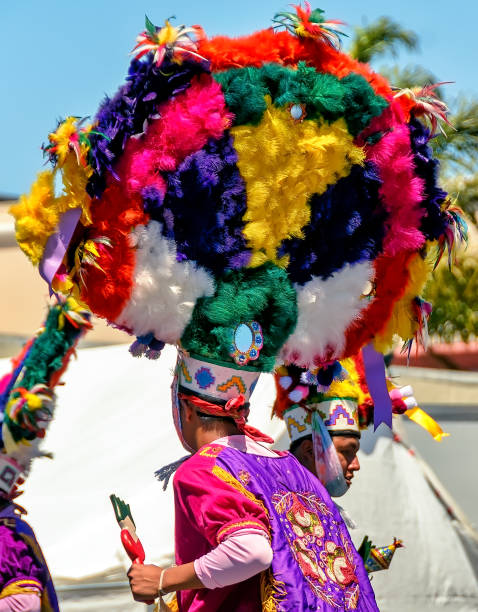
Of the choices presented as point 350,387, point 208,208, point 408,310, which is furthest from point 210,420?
point 350,387

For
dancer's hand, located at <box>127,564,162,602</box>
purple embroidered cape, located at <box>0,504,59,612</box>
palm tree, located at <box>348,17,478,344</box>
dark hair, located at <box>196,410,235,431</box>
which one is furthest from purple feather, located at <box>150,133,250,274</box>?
palm tree, located at <box>348,17,478,344</box>

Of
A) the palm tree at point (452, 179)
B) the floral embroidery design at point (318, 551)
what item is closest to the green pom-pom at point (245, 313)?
the floral embroidery design at point (318, 551)

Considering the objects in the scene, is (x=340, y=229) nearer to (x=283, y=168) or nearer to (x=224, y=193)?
(x=283, y=168)

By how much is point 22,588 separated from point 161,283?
3.57 ft

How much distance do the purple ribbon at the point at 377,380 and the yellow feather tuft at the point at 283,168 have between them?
600 millimetres

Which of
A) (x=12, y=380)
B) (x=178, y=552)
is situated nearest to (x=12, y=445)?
(x=12, y=380)

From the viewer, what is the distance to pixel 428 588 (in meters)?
5.71

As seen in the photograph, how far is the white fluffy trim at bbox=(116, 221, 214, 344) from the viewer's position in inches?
104

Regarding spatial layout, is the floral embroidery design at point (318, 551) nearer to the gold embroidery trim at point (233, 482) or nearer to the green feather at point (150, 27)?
the gold embroidery trim at point (233, 482)

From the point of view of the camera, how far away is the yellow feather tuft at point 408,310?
3.07 meters

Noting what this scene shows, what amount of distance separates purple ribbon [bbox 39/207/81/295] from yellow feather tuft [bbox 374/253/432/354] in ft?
3.53

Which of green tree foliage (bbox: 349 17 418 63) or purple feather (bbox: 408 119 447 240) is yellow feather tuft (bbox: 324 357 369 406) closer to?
purple feather (bbox: 408 119 447 240)

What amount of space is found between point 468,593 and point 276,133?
4002mm

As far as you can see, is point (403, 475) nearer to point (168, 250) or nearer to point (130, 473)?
point (130, 473)
